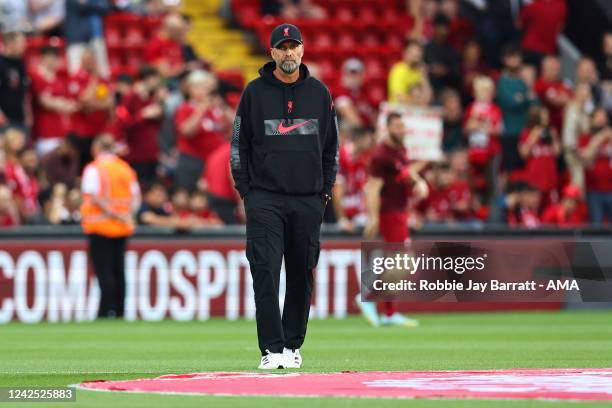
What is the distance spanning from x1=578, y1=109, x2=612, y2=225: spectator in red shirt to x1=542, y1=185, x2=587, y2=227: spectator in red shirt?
1.14ft

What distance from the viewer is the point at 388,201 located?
1858cm

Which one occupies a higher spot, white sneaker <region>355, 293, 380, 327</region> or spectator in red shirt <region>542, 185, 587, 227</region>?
spectator in red shirt <region>542, 185, 587, 227</region>

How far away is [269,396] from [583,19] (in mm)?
20701

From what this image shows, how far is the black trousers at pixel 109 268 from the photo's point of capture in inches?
804

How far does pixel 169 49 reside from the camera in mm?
24953

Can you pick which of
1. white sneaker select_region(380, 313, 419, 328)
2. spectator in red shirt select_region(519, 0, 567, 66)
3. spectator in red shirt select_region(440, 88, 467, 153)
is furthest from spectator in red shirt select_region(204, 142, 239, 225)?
spectator in red shirt select_region(519, 0, 567, 66)

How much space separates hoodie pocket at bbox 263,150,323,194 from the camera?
37.7ft

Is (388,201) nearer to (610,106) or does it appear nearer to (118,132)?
(118,132)

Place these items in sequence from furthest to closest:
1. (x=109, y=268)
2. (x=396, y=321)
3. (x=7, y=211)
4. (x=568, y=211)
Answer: (x=568, y=211)
(x=7, y=211)
(x=109, y=268)
(x=396, y=321)

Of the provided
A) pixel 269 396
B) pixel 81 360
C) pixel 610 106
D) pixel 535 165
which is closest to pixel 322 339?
pixel 81 360

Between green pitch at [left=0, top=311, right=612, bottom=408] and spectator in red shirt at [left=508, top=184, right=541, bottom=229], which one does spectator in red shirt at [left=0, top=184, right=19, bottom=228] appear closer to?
green pitch at [left=0, top=311, right=612, bottom=408]

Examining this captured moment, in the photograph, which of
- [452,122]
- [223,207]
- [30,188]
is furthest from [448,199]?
A: [30,188]

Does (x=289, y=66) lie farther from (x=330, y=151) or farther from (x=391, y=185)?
(x=391, y=185)

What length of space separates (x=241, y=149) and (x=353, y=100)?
45.8ft
